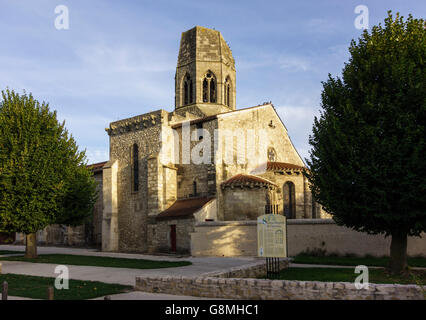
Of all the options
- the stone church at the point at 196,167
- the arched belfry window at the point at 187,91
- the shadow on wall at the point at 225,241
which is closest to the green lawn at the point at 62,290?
the shadow on wall at the point at 225,241

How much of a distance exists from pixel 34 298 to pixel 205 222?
15.3 meters

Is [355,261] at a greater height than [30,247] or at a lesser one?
lesser

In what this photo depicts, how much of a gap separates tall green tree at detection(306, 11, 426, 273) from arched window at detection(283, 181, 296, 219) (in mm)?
13795

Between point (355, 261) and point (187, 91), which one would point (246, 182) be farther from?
point (187, 91)

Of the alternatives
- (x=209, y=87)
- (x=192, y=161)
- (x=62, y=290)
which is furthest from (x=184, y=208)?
(x=62, y=290)

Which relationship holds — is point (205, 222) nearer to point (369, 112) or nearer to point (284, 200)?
point (284, 200)

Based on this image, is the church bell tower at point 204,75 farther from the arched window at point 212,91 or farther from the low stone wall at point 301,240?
the low stone wall at point 301,240

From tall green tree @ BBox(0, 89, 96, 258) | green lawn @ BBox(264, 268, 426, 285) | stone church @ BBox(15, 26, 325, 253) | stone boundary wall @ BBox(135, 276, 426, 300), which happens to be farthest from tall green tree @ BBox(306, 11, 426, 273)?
tall green tree @ BBox(0, 89, 96, 258)

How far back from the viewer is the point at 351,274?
14.4 meters

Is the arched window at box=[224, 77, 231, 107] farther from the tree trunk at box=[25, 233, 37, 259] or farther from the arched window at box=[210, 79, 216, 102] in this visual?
the tree trunk at box=[25, 233, 37, 259]

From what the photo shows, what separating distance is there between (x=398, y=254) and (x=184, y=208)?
53.5ft

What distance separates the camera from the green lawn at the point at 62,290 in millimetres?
11329

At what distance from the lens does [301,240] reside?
22750mm

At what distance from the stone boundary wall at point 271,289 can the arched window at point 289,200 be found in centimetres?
1834
